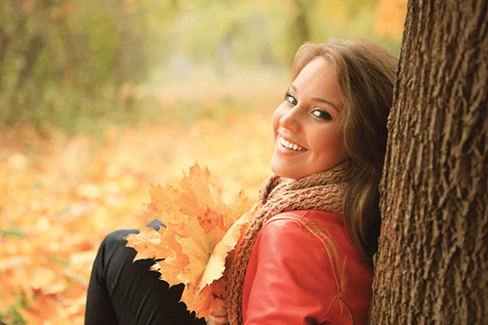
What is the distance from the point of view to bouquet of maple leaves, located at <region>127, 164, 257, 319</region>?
135 centimetres

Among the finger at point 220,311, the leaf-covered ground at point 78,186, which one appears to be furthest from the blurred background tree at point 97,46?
the finger at point 220,311

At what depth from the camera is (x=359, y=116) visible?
4.26ft

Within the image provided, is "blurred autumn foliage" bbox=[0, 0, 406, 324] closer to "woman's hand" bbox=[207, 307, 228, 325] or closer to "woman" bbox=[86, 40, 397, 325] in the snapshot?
"woman" bbox=[86, 40, 397, 325]

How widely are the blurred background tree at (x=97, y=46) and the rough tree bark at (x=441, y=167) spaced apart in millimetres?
4208

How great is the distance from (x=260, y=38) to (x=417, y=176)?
45.8 ft

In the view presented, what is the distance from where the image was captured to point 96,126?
608 cm

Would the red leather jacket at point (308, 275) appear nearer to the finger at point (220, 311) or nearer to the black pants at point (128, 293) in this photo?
the finger at point (220, 311)

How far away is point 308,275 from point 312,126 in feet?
1.56

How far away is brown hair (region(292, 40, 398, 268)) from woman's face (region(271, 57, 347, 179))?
0.10 feet

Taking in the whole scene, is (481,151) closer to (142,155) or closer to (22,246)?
(22,246)

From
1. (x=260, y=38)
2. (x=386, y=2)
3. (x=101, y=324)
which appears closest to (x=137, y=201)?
(x=101, y=324)

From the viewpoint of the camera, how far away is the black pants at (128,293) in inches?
58.7

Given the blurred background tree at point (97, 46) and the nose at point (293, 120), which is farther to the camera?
the blurred background tree at point (97, 46)

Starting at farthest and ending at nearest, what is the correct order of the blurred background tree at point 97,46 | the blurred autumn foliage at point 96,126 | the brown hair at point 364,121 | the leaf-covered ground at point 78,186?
1. the blurred background tree at point 97,46
2. the blurred autumn foliage at point 96,126
3. the leaf-covered ground at point 78,186
4. the brown hair at point 364,121
